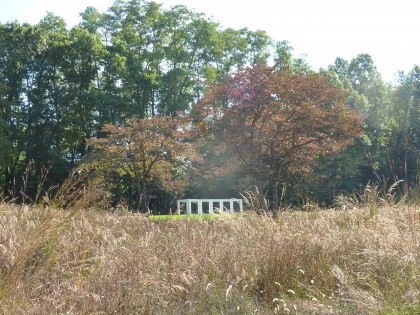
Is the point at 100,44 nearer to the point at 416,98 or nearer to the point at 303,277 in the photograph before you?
the point at 416,98

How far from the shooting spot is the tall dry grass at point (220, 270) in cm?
377

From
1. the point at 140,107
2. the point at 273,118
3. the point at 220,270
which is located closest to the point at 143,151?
the point at 273,118

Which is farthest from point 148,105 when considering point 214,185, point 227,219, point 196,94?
point 227,219

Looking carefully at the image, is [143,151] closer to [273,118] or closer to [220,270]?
[273,118]

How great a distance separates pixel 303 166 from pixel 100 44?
17.6 meters

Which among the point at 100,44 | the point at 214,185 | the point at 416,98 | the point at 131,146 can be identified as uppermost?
the point at 100,44

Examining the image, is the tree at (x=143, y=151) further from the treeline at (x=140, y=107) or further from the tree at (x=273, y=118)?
the tree at (x=273, y=118)

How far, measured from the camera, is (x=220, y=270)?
15.4 feet

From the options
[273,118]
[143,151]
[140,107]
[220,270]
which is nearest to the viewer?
[220,270]

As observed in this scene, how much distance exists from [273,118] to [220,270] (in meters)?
14.3

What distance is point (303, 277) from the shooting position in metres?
5.01

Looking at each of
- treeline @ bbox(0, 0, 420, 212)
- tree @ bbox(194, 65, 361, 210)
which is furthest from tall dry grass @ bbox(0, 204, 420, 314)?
treeline @ bbox(0, 0, 420, 212)


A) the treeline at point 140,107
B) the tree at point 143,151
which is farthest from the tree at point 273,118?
the tree at point 143,151

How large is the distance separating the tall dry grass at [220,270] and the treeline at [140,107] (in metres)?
15.2
